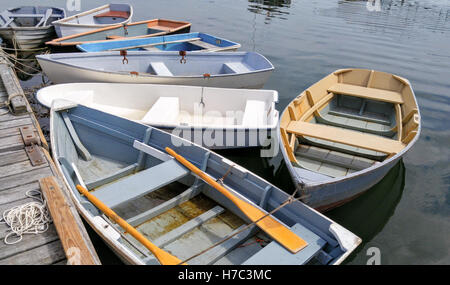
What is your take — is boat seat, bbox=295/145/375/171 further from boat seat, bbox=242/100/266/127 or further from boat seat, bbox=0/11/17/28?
boat seat, bbox=0/11/17/28

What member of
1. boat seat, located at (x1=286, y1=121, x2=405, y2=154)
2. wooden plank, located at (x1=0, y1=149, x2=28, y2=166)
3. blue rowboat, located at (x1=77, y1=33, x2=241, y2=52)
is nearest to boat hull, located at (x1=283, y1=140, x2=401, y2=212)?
boat seat, located at (x1=286, y1=121, x2=405, y2=154)

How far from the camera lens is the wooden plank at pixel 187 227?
4460 mm

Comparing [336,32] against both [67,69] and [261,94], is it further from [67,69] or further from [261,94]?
[67,69]

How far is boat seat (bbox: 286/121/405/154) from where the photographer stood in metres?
5.84

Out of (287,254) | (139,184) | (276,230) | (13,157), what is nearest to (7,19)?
(13,157)

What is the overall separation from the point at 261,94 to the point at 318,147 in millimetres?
2078

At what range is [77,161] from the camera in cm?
623

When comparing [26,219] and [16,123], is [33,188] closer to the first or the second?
[26,219]

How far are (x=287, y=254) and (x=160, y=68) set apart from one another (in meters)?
7.52

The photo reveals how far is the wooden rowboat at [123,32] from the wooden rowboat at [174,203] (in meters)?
7.11

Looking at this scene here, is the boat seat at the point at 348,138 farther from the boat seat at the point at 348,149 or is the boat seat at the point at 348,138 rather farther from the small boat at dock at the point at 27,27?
the small boat at dock at the point at 27,27

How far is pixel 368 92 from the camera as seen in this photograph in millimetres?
8484

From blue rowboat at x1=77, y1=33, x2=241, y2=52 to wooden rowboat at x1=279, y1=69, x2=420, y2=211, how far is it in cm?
503

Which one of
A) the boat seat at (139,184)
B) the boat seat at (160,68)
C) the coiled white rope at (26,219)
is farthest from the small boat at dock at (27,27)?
the coiled white rope at (26,219)
